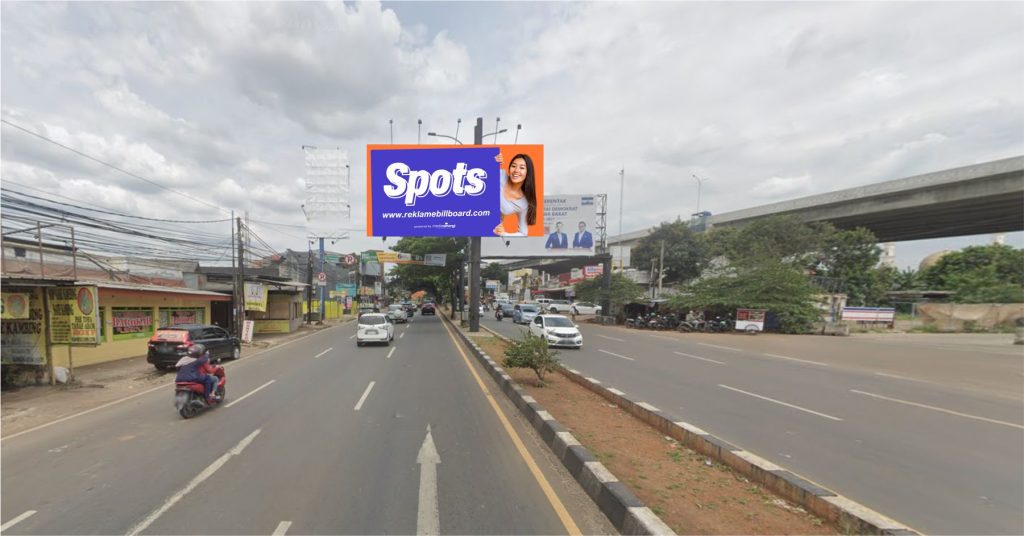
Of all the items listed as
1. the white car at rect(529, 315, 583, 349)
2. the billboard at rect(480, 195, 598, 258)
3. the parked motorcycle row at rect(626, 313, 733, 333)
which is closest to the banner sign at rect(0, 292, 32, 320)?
the white car at rect(529, 315, 583, 349)

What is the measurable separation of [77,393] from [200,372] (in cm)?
522

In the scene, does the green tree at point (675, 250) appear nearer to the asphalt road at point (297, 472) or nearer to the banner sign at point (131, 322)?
the banner sign at point (131, 322)

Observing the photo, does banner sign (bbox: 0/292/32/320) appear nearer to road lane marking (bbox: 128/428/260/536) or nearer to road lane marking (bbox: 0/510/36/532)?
road lane marking (bbox: 128/428/260/536)

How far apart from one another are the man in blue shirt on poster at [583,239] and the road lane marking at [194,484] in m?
29.8

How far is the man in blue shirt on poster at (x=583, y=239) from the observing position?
35.1m

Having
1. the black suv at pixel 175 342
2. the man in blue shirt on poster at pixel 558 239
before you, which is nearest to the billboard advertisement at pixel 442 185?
the black suv at pixel 175 342

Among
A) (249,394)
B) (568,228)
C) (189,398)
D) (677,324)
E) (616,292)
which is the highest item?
(568,228)

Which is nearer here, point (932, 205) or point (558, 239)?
point (558, 239)

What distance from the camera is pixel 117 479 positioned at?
5129 mm

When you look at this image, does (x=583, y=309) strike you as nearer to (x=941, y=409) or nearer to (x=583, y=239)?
(x=583, y=239)

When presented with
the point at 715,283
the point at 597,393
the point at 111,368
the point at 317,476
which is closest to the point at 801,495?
the point at 317,476

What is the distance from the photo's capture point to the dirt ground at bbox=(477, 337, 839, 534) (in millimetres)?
3900

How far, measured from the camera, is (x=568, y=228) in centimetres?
3547

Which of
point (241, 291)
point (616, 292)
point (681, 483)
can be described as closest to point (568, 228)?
point (616, 292)
